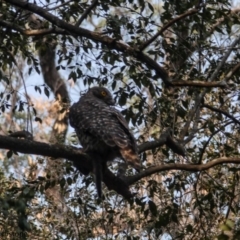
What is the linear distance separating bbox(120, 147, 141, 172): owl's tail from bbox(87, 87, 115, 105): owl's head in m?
1.52

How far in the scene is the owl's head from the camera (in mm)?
6516

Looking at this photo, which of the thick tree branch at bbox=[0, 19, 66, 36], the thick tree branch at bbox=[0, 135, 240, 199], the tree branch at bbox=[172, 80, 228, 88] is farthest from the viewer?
the thick tree branch at bbox=[0, 19, 66, 36]

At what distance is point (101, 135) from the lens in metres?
5.26

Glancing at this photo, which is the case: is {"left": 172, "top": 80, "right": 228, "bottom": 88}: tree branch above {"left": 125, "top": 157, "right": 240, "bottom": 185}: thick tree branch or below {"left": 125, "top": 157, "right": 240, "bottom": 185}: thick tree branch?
above

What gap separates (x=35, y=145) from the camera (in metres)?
4.63

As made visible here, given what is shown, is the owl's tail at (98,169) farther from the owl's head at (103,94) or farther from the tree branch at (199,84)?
the owl's head at (103,94)

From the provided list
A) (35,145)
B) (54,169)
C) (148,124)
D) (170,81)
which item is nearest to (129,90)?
(148,124)

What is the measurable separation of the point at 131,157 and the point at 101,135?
0.40m

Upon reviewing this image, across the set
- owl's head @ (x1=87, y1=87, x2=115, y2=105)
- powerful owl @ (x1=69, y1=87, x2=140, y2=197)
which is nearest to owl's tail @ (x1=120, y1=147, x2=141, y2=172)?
powerful owl @ (x1=69, y1=87, x2=140, y2=197)

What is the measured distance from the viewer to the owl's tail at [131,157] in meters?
4.88

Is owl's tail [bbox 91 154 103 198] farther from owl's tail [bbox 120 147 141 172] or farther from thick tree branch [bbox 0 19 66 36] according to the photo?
thick tree branch [bbox 0 19 66 36]

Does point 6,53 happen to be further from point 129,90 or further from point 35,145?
point 35,145

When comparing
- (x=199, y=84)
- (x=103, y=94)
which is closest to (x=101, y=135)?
(x=199, y=84)

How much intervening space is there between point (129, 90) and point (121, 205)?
132 cm
